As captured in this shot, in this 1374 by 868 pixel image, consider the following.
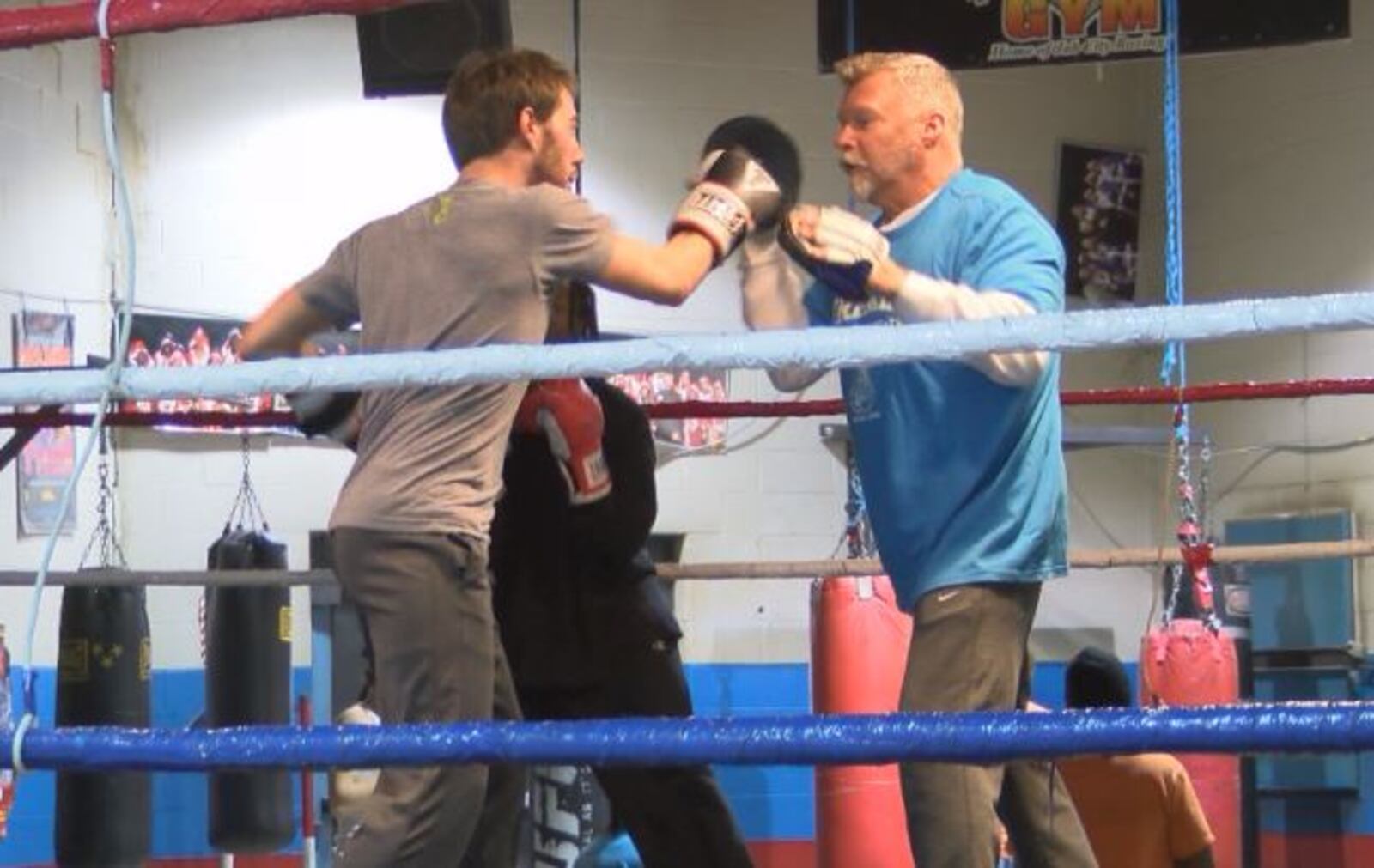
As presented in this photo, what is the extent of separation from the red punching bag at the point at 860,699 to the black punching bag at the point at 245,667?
1.29m

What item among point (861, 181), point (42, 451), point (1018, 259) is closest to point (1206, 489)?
point (42, 451)

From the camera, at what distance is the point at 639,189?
6.91 metres

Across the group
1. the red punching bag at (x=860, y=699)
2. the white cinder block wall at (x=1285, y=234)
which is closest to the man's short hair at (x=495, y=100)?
the red punching bag at (x=860, y=699)

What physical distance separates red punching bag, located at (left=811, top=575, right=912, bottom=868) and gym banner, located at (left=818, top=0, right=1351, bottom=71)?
1695 mm

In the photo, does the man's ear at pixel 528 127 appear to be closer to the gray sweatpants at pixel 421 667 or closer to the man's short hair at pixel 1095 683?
the gray sweatpants at pixel 421 667

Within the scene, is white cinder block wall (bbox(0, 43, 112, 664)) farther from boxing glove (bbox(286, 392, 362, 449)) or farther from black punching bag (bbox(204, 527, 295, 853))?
boxing glove (bbox(286, 392, 362, 449))

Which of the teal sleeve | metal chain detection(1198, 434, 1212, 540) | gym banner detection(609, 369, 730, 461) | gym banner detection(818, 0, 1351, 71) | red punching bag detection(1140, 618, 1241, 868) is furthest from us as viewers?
metal chain detection(1198, 434, 1212, 540)

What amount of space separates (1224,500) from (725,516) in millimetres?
1738

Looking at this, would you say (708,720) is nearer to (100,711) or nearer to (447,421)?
(447,421)

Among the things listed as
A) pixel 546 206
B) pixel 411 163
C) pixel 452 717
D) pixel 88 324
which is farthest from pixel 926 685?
pixel 411 163

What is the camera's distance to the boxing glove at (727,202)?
6.95 ft

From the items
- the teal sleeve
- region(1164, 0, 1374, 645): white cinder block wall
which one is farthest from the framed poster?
the teal sleeve

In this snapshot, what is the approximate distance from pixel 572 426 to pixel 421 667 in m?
0.47

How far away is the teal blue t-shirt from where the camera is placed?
2.09 m
